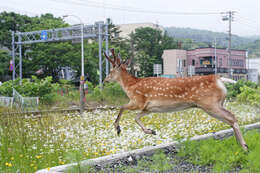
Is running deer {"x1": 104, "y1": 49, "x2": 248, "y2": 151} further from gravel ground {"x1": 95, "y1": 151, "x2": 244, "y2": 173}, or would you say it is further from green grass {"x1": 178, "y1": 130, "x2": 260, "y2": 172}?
gravel ground {"x1": 95, "y1": 151, "x2": 244, "y2": 173}

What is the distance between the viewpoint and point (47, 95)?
74.6 feet

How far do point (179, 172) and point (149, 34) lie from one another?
6646cm

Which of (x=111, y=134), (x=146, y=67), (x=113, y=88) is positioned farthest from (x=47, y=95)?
(x=146, y=67)

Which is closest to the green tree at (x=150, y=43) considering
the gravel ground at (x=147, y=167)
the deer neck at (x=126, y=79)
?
the deer neck at (x=126, y=79)

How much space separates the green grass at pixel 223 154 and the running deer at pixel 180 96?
0.34 m

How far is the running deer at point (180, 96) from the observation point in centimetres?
641

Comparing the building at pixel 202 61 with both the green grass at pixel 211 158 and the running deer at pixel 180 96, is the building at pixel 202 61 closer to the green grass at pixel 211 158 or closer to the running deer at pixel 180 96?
the running deer at pixel 180 96

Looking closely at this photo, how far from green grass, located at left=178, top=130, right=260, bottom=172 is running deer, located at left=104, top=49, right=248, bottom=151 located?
1.11 ft

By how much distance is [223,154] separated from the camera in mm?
5789

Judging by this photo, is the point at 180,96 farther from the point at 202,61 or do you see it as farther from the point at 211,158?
the point at 202,61

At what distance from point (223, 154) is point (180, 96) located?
132cm

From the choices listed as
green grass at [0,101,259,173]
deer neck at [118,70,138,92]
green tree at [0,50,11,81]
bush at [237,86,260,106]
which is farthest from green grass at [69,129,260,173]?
green tree at [0,50,11,81]

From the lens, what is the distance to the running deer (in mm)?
6406

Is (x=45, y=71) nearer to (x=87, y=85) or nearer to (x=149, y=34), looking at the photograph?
(x=87, y=85)
